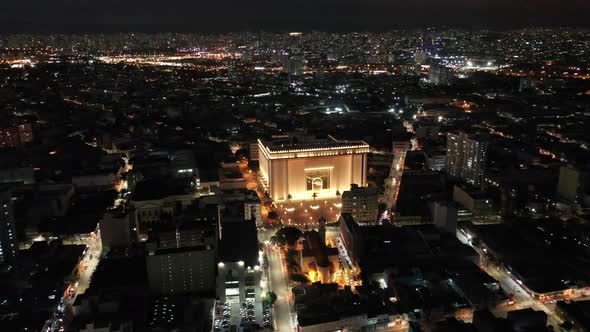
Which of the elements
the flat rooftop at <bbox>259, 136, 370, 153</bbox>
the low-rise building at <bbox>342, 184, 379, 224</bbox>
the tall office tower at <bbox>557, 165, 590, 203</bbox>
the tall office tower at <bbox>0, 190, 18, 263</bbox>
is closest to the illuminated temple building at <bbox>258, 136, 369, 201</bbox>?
the flat rooftop at <bbox>259, 136, 370, 153</bbox>

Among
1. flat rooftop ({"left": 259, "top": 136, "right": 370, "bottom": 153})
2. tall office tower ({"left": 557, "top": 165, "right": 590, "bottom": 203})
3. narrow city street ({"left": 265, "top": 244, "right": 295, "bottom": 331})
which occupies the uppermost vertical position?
flat rooftop ({"left": 259, "top": 136, "right": 370, "bottom": 153})

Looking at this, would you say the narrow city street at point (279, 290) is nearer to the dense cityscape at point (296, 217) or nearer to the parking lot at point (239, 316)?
the dense cityscape at point (296, 217)

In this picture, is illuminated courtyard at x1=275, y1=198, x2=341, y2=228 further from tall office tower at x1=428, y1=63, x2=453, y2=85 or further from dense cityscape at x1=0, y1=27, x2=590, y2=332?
tall office tower at x1=428, y1=63, x2=453, y2=85

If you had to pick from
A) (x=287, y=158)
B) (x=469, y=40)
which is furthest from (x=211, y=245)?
(x=469, y=40)

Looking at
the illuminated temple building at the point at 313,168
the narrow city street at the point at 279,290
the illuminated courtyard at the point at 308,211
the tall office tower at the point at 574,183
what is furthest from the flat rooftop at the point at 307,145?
the tall office tower at the point at 574,183

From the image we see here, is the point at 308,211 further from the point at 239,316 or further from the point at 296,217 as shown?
the point at 239,316

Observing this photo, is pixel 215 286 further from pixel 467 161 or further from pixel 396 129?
pixel 396 129
